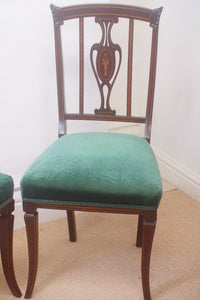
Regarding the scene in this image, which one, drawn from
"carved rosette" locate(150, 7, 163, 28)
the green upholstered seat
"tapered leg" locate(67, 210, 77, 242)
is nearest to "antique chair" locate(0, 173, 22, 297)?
the green upholstered seat

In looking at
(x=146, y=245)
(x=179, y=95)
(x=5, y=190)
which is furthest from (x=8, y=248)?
(x=179, y=95)

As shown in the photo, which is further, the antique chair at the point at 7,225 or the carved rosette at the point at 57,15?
the carved rosette at the point at 57,15

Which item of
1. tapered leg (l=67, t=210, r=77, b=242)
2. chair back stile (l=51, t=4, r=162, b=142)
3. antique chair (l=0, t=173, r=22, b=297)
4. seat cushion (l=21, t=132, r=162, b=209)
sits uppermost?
chair back stile (l=51, t=4, r=162, b=142)

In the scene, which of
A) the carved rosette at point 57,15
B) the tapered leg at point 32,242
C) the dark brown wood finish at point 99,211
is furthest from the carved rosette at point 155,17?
the tapered leg at point 32,242

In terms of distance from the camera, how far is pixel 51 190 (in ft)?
3.00

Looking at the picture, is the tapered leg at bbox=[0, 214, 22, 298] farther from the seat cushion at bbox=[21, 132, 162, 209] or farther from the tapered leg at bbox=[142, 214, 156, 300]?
the tapered leg at bbox=[142, 214, 156, 300]

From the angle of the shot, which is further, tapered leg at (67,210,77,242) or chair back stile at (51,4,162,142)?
tapered leg at (67,210,77,242)

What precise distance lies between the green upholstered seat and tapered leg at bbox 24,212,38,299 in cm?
8

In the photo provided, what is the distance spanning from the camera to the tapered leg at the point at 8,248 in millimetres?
979

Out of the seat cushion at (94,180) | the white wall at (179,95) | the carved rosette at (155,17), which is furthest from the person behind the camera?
the white wall at (179,95)

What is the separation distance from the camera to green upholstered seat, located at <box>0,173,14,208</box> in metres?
0.91

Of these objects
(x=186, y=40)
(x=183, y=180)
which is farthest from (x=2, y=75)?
(x=183, y=180)

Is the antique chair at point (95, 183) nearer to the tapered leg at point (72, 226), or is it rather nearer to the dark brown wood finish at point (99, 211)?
the dark brown wood finish at point (99, 211)

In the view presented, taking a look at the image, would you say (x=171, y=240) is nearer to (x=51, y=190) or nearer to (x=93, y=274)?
(x=93, y=274)
